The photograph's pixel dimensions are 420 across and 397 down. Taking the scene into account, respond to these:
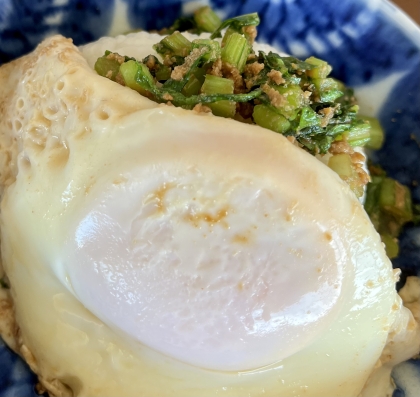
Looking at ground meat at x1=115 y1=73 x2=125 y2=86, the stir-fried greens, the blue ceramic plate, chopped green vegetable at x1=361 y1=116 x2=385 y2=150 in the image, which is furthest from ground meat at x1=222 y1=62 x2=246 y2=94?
chopped green vegetable at x1=361 y1=116 x2=385 y2=150

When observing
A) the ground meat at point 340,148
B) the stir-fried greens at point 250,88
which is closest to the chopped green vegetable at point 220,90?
the stir-fried greens at point 250,88

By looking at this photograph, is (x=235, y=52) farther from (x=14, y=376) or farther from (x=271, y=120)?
(x=14, y=376)

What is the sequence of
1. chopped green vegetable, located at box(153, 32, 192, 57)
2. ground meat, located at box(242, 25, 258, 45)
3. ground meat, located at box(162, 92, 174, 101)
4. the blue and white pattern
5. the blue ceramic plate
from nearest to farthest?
ground meat, located at box(162, 92, 174, 101) → the blue and white pattern → chopped green vegetable, located at box(153, 32, 192, 57) → ground meat, located at box(242, 25, 258, 45) → the blue ceramic plate

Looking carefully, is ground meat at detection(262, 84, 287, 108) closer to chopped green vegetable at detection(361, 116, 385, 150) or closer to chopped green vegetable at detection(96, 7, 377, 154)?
chopped green vegetable at detection(96, 7, 377, 154)

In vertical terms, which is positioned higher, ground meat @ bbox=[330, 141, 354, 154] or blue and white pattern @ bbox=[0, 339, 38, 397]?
ground meat @ bbox=[330, 141, 354, 154]

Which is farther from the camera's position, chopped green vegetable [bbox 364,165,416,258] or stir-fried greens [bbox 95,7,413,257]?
chopped green vegetable [bbox 364,165,416,258]

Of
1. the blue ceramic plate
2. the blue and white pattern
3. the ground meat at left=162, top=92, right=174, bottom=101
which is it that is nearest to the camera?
the ground meat at left=162, top=92, right=174, bottom=101

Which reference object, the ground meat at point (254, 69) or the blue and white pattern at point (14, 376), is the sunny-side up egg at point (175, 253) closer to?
the blue and white pattern at point (14, 376)
